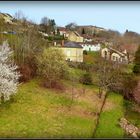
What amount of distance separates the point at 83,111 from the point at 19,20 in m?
→ 29.1

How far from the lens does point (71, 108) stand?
81.6 feet

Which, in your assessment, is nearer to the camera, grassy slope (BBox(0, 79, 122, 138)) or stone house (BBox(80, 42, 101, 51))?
grassy slope (BBox(0, 79, 122, 138))

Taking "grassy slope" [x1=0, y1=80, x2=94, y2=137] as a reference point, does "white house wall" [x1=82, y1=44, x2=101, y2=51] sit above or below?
above

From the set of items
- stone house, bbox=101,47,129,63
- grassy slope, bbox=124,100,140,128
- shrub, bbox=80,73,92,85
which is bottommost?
grassy slope, bbox=124,100,140,128

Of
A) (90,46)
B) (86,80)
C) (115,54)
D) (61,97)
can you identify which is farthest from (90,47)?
(61,97)

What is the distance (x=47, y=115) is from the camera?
22.7 m

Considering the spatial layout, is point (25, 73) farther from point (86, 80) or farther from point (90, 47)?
point (90, 47)

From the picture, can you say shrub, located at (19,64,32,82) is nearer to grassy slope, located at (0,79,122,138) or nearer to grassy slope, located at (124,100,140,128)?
grassy slope, located at (0,79,122,138)

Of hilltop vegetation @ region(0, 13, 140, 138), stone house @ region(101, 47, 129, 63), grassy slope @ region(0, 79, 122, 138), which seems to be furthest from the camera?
stone house @ region(101, 47, 129, 63)

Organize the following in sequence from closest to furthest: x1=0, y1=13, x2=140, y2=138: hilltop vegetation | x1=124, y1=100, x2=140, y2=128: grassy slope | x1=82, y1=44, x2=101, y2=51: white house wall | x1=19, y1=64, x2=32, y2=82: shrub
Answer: x1=0, y1=13, x2=140, y2=138: hilltop vegetation < x1=124, y1=100, x2=140, y2=128: grassy slope < x1=19, y1=64, x2=32, y2=82: shrub < x1=82, y1=44, x2=101, y2=51: white house wall

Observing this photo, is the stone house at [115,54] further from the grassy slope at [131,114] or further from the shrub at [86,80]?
the grassy slope at [131,114]

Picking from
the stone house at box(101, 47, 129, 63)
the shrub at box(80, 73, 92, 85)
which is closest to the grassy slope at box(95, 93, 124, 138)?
the shrub at box(80, 73, 92, 85)

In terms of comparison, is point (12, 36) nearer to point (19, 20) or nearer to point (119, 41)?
point (19, 20)

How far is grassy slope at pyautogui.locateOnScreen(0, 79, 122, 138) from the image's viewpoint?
1981 centimetres
